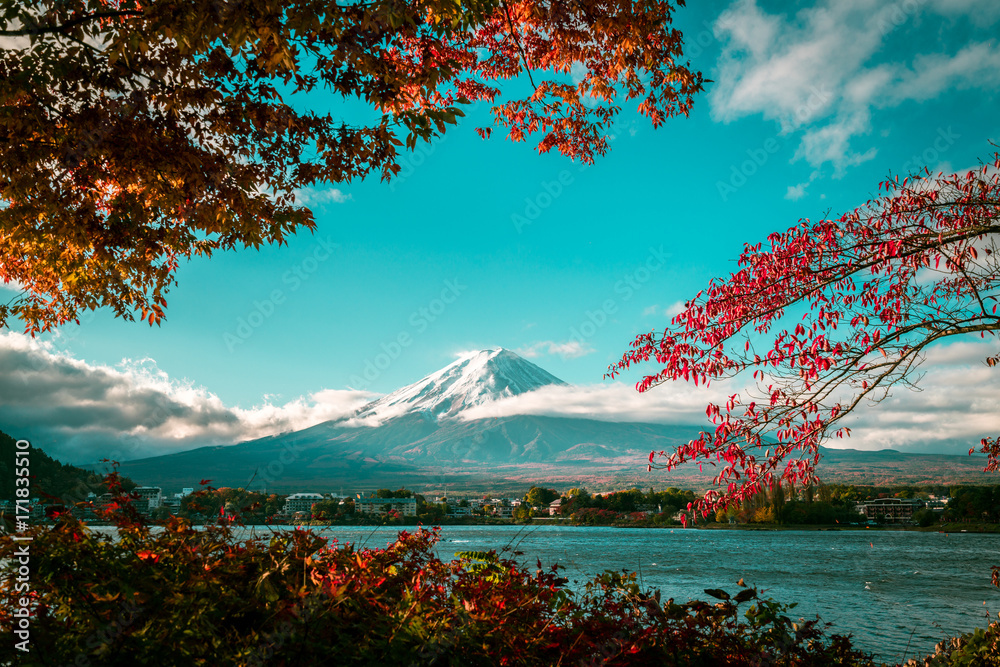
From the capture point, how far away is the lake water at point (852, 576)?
19.5 metres

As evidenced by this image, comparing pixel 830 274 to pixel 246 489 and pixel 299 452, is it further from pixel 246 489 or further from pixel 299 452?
pixel 299 452

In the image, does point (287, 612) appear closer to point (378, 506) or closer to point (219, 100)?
point (378, 506)

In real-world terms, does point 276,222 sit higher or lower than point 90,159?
lower

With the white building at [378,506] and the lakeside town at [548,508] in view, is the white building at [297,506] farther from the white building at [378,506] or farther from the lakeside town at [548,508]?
the white building at [378,506]

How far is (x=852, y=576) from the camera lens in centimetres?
4062

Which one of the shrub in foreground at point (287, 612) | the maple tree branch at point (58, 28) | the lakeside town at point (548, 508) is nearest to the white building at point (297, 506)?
the lakeside town at point (548, 508)

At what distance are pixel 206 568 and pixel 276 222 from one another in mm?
3463

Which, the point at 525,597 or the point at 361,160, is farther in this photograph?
the point at 361,160

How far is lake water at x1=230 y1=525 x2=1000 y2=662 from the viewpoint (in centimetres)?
1947

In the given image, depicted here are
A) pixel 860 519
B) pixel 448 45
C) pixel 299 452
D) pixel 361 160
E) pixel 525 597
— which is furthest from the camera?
pixel 299 452

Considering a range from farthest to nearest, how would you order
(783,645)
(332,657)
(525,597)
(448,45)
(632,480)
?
(632,480) → (448,45) → (783,645) → (525,597) → (332,657)

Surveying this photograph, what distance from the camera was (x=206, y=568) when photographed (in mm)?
2404

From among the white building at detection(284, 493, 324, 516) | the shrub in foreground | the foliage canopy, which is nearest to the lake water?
the white building at detection(284, 493, 324, 516)

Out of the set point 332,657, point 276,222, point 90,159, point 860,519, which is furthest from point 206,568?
point 860,519
